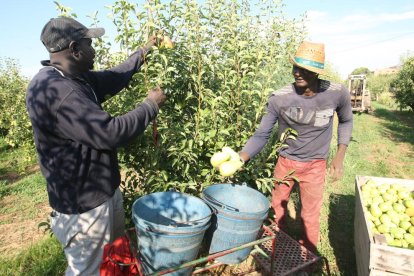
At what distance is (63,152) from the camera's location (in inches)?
90.4

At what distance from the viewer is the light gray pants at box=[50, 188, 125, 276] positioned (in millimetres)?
2463

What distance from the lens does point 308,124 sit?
3.62 m

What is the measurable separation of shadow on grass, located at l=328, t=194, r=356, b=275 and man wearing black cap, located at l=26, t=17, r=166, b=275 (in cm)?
327

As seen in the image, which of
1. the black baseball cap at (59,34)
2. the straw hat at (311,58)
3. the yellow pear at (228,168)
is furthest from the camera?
the straw hat at (311,58)

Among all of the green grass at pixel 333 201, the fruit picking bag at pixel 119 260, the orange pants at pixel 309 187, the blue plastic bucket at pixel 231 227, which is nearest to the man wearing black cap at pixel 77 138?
the fruit picking bag at pixel 119 260

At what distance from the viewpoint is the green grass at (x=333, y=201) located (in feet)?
13.3

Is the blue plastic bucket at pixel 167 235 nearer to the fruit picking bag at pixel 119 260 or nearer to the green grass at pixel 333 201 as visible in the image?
the fruit picking bag at pixel 119 260

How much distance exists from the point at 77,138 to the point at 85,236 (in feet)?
2.87

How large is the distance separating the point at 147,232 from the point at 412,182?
407 centimetres

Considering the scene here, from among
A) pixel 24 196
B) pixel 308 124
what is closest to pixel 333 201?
pixel 308 124

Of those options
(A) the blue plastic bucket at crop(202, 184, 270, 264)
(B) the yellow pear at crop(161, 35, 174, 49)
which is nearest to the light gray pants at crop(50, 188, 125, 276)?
(A) the blue plastic bucket at crop(202, 184, 270, 264)

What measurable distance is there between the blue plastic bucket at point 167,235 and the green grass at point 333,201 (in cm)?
219

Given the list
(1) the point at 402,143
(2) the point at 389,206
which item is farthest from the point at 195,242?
(1) the point at 402,143

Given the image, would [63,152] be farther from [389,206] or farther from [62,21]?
[389,206]
